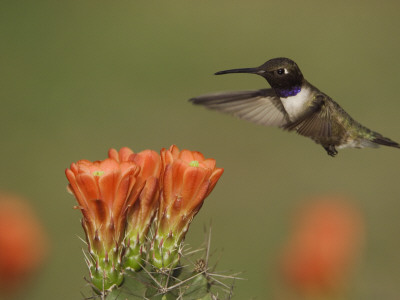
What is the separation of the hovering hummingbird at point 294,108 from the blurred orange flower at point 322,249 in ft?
3.12

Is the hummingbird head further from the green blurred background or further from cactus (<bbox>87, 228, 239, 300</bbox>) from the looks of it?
the green blurred background

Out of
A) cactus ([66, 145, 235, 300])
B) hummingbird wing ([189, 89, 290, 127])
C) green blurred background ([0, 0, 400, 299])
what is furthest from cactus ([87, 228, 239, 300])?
green blurred background ([0, 0, 400, 299])

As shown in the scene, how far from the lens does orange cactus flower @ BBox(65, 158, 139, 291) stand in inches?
104

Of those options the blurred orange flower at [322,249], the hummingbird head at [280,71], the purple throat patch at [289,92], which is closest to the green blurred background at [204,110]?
the blurred orange flower at [322,249]

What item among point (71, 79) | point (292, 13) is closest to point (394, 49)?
point (292, 13)

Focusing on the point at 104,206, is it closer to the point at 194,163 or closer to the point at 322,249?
the point at 194,163

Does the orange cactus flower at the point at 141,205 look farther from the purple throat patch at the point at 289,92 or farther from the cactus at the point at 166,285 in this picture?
the purple throat patch at the point at 289,92

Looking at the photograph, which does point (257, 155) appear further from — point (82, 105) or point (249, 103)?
point (249, 103)

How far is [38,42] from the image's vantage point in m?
16.7

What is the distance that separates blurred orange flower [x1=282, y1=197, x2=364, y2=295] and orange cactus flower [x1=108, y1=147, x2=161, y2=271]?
1.93 meters

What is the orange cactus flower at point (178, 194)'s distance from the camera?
2758mm

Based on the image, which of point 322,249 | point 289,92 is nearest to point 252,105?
point 289,92

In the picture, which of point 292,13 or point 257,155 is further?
point 292,13

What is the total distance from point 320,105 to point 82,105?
1116 cm
